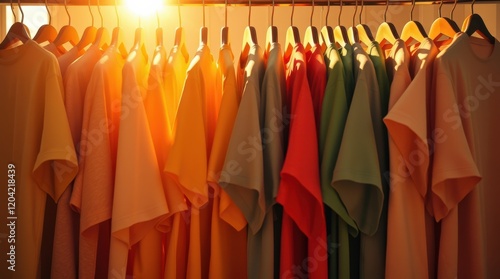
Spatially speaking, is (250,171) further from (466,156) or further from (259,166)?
(466,156)

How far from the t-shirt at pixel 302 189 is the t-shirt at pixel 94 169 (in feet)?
1.24

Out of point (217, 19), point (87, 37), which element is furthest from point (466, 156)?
point (217, 19)

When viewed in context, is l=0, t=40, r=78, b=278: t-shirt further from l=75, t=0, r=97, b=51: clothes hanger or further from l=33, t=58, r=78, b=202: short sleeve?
l=75, t=0, r=97, b=51: clothes hanger

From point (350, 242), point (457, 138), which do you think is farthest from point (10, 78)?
point (457, 138)

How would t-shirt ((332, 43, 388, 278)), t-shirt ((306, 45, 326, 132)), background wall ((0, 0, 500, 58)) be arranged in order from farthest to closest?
background wall ((0, 0, 500, 58)) → t-shirt ((306, 45, 326, 132)) → t-shirt ((332, 43, 388, 278))

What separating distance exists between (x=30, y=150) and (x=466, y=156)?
92cm

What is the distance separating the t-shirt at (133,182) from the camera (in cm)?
98

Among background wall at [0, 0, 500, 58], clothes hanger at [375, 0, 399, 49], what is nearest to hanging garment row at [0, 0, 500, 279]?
clothes hanger at [375, 0, 399, 49]

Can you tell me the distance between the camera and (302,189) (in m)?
1.01

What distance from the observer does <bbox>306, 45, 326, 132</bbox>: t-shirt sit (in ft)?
3.48

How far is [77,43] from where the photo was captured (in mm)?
1262

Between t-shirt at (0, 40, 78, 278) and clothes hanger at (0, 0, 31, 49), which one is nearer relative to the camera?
t-shirt at (0, 40, 78, 278)

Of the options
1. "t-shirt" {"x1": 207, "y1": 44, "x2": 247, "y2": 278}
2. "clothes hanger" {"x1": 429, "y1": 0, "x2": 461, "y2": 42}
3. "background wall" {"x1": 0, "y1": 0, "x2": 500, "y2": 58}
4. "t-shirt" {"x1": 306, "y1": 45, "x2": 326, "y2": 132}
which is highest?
"background wall" {"x1": 0, "y1": 0, "x2": 500, "y2": 58}

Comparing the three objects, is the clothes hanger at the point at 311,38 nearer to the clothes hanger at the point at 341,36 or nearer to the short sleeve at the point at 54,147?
the clothes hanger at the point at 341,36
